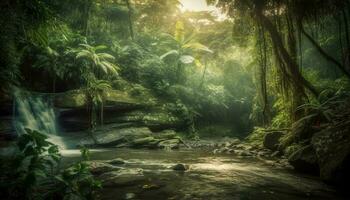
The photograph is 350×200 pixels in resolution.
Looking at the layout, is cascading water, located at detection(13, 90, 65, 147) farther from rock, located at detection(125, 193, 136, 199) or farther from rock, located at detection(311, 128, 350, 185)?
rock, located at detection(311, 128, 350, 185)

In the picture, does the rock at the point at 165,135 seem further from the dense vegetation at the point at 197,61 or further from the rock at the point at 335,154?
the rock at the point at 335,154

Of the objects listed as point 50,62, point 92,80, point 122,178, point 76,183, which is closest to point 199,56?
point 92,80

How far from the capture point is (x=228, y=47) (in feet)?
64.1

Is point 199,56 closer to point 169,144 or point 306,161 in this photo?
point 169,144

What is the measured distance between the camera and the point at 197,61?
20500 millimetres

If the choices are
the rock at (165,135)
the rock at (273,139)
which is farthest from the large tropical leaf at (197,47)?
the rock at (273,139)

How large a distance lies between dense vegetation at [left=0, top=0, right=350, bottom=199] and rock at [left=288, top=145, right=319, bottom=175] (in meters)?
0.82

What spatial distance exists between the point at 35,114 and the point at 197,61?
11185 millimetres

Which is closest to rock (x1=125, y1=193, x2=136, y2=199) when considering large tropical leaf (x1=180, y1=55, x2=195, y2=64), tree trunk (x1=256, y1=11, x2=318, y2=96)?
tree trunk (x1=256, y1=11, x2=318, y2=96)

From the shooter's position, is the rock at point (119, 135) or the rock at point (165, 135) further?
the rock at point (165, 135)

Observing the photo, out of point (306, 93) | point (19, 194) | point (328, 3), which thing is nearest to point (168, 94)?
point (306, 93)

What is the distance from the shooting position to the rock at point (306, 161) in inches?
276

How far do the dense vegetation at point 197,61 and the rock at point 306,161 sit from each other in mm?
820

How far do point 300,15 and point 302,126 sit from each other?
3365mm
